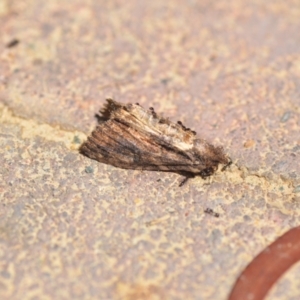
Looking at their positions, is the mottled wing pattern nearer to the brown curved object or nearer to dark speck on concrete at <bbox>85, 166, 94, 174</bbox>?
dark speck on concrete at <bbox>85, 166, 94, 174</bbox>

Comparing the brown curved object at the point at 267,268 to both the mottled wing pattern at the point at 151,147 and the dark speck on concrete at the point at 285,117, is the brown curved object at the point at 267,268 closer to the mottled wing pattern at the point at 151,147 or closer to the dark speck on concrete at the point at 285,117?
the mottled wing pattern at the point at 151,147

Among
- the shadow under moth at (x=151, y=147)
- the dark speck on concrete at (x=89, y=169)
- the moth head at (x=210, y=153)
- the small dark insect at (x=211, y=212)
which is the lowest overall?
the dark speck on concrete at (x=89, y=169)

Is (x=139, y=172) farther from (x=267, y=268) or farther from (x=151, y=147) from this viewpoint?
(x=267, y=268)

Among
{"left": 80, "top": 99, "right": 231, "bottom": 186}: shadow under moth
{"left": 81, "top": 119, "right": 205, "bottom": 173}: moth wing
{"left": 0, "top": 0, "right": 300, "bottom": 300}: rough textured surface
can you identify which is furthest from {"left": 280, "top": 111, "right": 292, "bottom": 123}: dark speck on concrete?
{"left": 81, "top": 119, "right": 205, "bottom": 173}: moth wing

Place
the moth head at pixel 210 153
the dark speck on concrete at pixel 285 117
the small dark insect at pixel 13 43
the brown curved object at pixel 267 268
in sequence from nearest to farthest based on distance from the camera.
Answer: the brown curved object at pixel 267 268 → the moth head at pixel 210 153 → the dark speck on concrete at pixel 285 117 → the small dark insect at pixel 13 43

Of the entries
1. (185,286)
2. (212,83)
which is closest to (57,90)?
(212,83)

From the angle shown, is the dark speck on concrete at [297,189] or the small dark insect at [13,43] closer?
the dark speck on concrete at [297,189]

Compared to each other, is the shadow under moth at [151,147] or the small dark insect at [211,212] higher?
the shadow under moth at [151,147]

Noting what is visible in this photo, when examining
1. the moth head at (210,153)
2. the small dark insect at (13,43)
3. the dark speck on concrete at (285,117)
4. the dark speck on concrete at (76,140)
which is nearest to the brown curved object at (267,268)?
the moth head at (210,153)

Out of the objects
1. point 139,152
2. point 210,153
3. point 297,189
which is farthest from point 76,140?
point 297,189

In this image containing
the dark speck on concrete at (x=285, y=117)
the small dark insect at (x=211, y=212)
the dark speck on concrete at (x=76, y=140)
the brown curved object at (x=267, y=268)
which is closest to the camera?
the brown curved object at (x=267, y=268)
